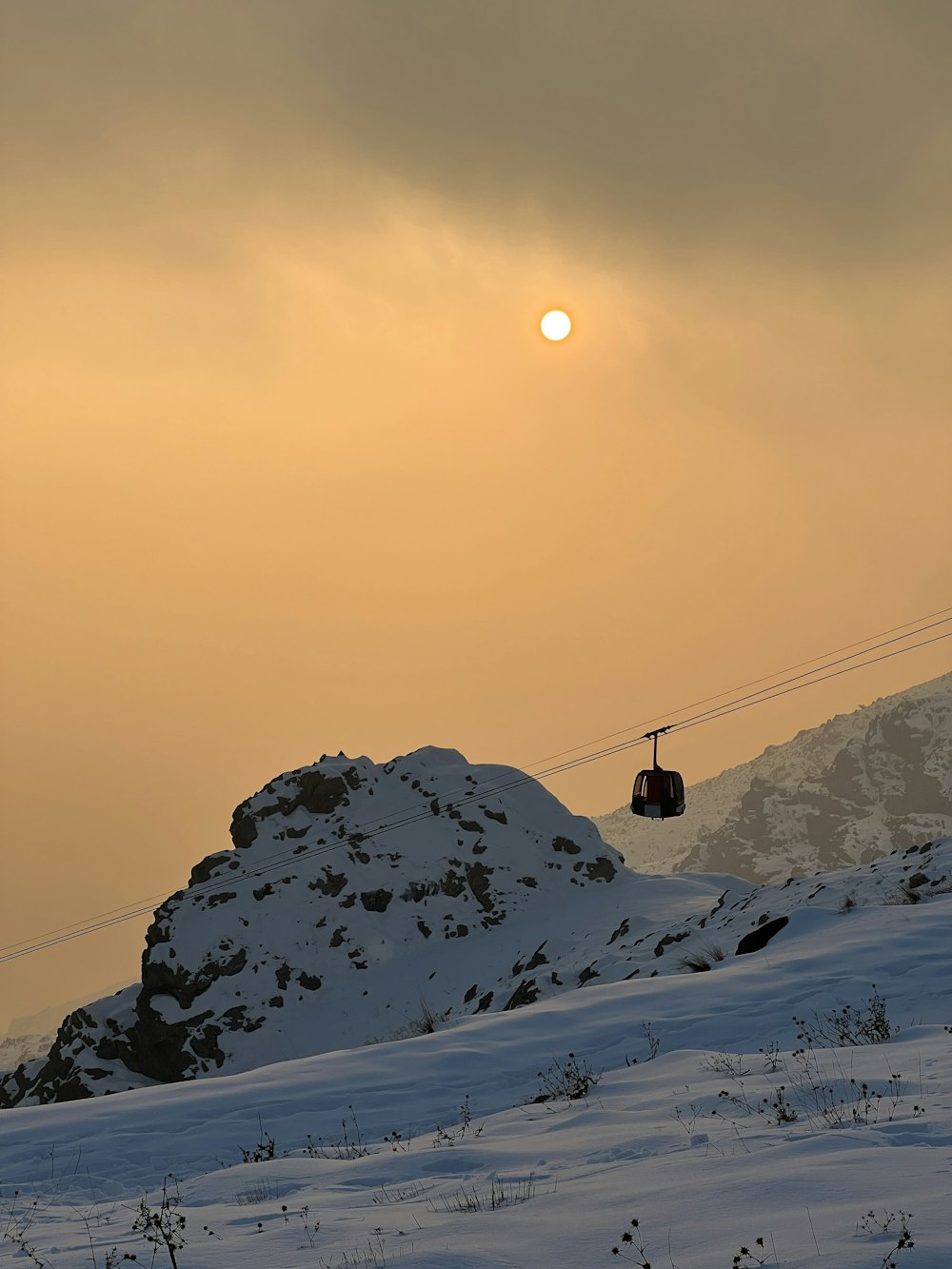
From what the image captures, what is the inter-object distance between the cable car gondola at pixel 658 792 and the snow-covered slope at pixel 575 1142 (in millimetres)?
7574

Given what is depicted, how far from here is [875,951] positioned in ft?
47.1

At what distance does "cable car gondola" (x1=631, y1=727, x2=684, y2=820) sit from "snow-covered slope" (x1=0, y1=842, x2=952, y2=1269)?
7.57 metres

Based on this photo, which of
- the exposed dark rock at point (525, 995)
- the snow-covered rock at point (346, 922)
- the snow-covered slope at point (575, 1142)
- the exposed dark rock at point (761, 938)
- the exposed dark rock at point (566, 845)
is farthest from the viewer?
the exposed dark rock at point (566, 845)

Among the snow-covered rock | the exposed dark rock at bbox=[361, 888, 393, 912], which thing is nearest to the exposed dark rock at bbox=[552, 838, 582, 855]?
the snow-covered rock

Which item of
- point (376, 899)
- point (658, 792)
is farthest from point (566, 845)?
point (658, 792)

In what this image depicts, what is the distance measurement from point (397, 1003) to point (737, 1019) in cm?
3891

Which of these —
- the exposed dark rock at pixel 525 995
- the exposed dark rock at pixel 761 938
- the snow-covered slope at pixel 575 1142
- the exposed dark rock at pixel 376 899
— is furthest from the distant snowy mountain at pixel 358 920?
the snow-covered slope at pixel 575 1142

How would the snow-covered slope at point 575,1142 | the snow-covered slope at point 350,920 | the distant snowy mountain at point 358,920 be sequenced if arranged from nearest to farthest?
the snow-covered slope at point 575,1142, the distant snowy mountain at point 358,920, the snow-covered slope at point 350,920

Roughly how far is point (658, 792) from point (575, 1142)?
1588 cm

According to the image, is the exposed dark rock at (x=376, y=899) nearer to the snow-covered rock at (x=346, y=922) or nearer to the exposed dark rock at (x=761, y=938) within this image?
the snow-covered rock at (x=346, y=922)

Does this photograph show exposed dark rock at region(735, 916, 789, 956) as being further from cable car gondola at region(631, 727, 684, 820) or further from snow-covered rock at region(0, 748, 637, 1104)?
snow-covered rock at region(0, 748, 637, 1104)

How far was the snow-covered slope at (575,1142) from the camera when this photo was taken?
560 centimetres

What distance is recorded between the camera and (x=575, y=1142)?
26.3 feet

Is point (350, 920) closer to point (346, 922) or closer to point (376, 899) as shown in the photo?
point (346, 922)
